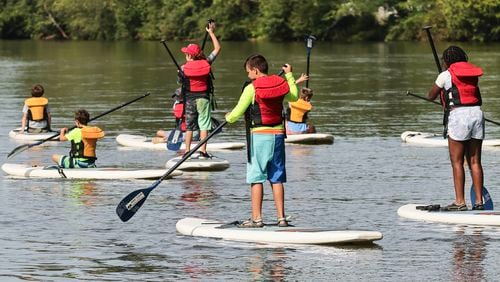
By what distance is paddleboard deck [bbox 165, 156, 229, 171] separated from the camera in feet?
62.7

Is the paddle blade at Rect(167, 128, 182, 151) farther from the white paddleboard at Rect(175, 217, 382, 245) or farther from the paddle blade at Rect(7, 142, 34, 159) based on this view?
the white paddleboard at Rect(175, 217, 382, 245)

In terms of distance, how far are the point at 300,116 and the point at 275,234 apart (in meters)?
10.9

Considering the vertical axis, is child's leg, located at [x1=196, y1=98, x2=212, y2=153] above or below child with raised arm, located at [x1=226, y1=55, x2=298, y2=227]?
below

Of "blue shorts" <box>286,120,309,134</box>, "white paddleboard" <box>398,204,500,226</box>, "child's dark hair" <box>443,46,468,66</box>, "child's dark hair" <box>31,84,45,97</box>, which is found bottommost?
"blue shorts" <box>286,120,309,134</box>

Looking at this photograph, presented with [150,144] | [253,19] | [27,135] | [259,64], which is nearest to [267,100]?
[259,64]

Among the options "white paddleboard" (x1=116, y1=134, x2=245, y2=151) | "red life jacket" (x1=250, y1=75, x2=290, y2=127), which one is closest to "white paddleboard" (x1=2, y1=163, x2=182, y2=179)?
"white paddleboard" (x1=116, y1=134, x2=245, y2=151)

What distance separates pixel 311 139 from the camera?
23109 mm

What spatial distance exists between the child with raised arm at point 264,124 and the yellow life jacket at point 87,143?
5367mm

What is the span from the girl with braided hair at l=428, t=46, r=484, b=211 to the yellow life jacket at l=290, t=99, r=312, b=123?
30.7 feet

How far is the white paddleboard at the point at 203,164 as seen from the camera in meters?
19.1

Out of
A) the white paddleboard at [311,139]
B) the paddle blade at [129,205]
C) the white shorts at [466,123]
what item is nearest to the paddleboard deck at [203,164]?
the white paddleboard at [311,139]

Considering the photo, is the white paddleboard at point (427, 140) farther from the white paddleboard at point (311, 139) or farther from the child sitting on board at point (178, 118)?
the child sitting on board at point (178, 118)

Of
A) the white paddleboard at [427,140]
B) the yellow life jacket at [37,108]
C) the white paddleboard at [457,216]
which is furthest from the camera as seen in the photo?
the yellow life jacket at [37,108]

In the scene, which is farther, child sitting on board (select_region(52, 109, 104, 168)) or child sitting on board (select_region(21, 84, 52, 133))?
child sitting on board (select_region(21, 84, 52, 133))
